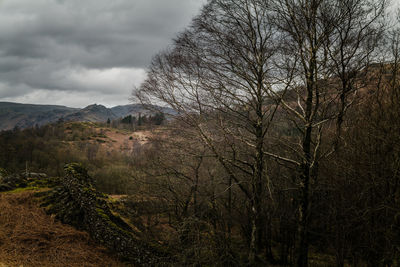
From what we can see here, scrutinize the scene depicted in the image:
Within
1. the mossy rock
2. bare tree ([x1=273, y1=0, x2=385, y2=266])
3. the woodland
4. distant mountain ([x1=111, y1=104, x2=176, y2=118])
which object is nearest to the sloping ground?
the mossy rock

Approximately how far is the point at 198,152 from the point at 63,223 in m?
5.07

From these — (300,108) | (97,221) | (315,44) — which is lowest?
(97,221)

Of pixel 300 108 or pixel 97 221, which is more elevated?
pixel 300 108

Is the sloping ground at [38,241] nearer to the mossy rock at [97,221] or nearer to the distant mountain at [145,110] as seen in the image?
→ the mossy rock at [97,221]

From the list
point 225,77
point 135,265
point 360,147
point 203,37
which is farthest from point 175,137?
point 360,147

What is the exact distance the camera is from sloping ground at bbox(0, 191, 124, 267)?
16.6 ft

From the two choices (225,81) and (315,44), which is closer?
(315,44)

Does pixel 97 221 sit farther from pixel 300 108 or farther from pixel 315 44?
pixel 315 44

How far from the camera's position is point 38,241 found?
18.6ft

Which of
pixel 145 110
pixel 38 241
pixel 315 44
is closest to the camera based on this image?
pixel 315 44

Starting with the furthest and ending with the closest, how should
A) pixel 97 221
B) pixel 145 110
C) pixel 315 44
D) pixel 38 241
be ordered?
1. pixel 145 110
2. pixel 97 221
3. pixel 38 241
4. pixel 315 44

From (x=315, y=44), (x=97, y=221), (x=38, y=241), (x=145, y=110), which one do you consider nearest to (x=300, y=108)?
(x=315, y=44)

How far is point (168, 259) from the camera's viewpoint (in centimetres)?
626

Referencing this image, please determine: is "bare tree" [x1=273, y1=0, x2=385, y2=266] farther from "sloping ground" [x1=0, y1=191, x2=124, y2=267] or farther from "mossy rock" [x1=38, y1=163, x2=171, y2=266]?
"sloping ground" [x1=0, y1=191, x2=124, y2=267]
